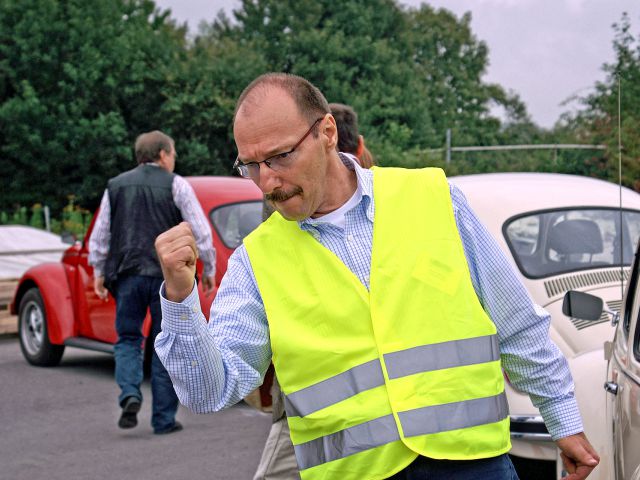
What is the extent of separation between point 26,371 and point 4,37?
2419 cm

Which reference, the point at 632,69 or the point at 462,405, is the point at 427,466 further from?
the point at 632,69

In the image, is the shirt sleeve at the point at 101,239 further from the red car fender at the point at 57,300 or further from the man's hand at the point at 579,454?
the man's hand at the point at 579,454

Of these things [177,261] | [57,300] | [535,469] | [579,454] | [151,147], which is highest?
[151,147]

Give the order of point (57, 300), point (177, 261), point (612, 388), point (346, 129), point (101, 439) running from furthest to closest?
1. point (57, 300)
2. point (101, 439)
3. point (346, 129)
4. point (612, 388)
5. point (177, 261)

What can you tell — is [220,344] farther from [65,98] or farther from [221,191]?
[65,98]

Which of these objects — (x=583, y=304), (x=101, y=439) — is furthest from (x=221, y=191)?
(x=583, y=304)

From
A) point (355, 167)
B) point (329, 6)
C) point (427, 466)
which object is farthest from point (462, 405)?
point (329, 6)

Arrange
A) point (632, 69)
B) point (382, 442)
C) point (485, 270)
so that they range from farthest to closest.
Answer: point (632, 69)
point (485, 270)
point (382, 442)

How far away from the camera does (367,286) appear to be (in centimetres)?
267

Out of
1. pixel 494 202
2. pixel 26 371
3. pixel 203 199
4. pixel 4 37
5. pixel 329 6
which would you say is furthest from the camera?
pixel 329 6

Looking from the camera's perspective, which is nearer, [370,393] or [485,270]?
[370,393]

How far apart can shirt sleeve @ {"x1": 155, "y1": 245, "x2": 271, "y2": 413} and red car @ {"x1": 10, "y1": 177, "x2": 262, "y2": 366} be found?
19.0 ft

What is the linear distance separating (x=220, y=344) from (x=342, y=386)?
11.9 inches

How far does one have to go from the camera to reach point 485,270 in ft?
9.16
